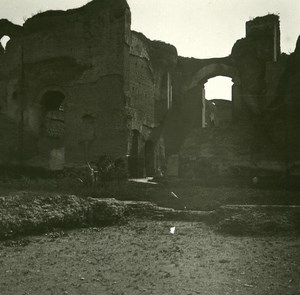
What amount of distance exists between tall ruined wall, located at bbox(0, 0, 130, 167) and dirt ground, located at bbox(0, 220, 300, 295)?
1015cm

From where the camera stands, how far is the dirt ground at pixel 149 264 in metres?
4.32

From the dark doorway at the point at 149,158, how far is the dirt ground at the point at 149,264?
478 inches

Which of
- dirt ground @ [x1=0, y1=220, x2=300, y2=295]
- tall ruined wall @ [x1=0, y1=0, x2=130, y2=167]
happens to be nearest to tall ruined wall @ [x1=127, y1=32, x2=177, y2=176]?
tall ruined wall @ [x1=0, y1=0, x2=130, y2=167]

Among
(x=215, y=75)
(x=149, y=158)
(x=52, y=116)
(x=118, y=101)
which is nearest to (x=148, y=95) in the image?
(x=118, y=101)

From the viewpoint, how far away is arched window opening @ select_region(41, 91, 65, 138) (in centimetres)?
1880

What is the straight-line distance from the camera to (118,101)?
17.1m

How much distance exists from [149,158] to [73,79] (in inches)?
207

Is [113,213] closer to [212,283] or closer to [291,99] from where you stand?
[212,283]

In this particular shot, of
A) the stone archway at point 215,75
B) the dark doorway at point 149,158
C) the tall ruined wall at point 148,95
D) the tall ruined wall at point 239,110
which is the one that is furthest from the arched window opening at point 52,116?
the stone archway at point 215,75

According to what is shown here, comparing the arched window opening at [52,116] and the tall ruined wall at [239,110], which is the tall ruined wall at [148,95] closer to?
the tall ruined wall at [239,110]

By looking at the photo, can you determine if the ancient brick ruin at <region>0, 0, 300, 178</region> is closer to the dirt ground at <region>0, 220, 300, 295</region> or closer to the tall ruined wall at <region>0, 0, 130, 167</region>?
the tall ruined wall at <region>0, 0, 130, 167</region>

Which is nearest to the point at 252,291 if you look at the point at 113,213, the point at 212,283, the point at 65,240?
the point at 212,283

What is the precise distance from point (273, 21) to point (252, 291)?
1887 centimetres

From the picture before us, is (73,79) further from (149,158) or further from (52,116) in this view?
(149,158)
